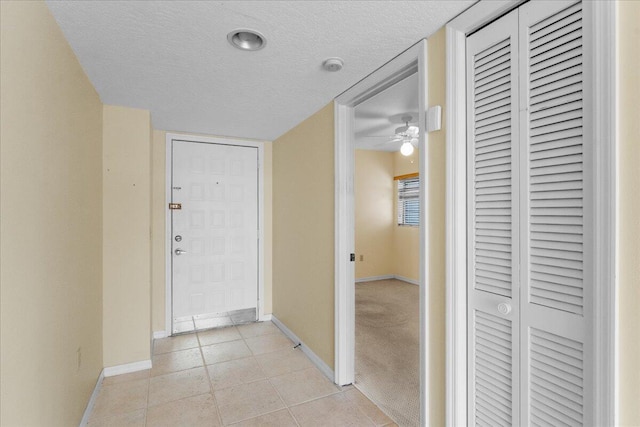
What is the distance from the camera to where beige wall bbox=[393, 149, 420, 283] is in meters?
5.61

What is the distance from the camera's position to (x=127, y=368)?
2658 millimetres

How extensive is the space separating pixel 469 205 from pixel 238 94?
1831mm

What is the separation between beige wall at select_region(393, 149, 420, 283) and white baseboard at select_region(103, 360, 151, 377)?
4.25 metres

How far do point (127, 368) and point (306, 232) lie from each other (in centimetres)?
191

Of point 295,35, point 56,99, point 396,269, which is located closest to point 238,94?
point 295,35

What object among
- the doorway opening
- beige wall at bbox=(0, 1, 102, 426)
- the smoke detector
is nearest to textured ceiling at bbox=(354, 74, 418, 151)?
the doorway opening

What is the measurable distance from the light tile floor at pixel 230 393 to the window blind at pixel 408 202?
3.58 metres

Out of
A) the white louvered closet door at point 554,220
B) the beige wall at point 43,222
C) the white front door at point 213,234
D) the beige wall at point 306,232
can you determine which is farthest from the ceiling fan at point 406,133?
the beige wall at point 43,222

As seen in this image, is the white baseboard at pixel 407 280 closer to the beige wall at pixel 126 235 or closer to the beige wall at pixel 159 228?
the beige wall at pixel 159 228

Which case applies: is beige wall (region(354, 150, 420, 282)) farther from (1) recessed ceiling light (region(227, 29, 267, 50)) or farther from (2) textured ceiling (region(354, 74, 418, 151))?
(1) recessed ceiling light (region(227, 29, 267, 50))

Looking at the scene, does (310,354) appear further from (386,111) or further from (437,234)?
(386,111)

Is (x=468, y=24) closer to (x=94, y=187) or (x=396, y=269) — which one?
(x=94, y=187)

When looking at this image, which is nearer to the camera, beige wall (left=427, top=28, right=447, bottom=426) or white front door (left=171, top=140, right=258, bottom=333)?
beige wall (left=427, top=28, right=447, bottom=426)

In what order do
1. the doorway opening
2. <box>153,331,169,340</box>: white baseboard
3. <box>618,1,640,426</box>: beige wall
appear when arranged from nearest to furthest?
1. <box>618,1,640,426</box>: beige wall
2. the doorway opening
3. <box>153,331,169,340</box>: white baseboard
